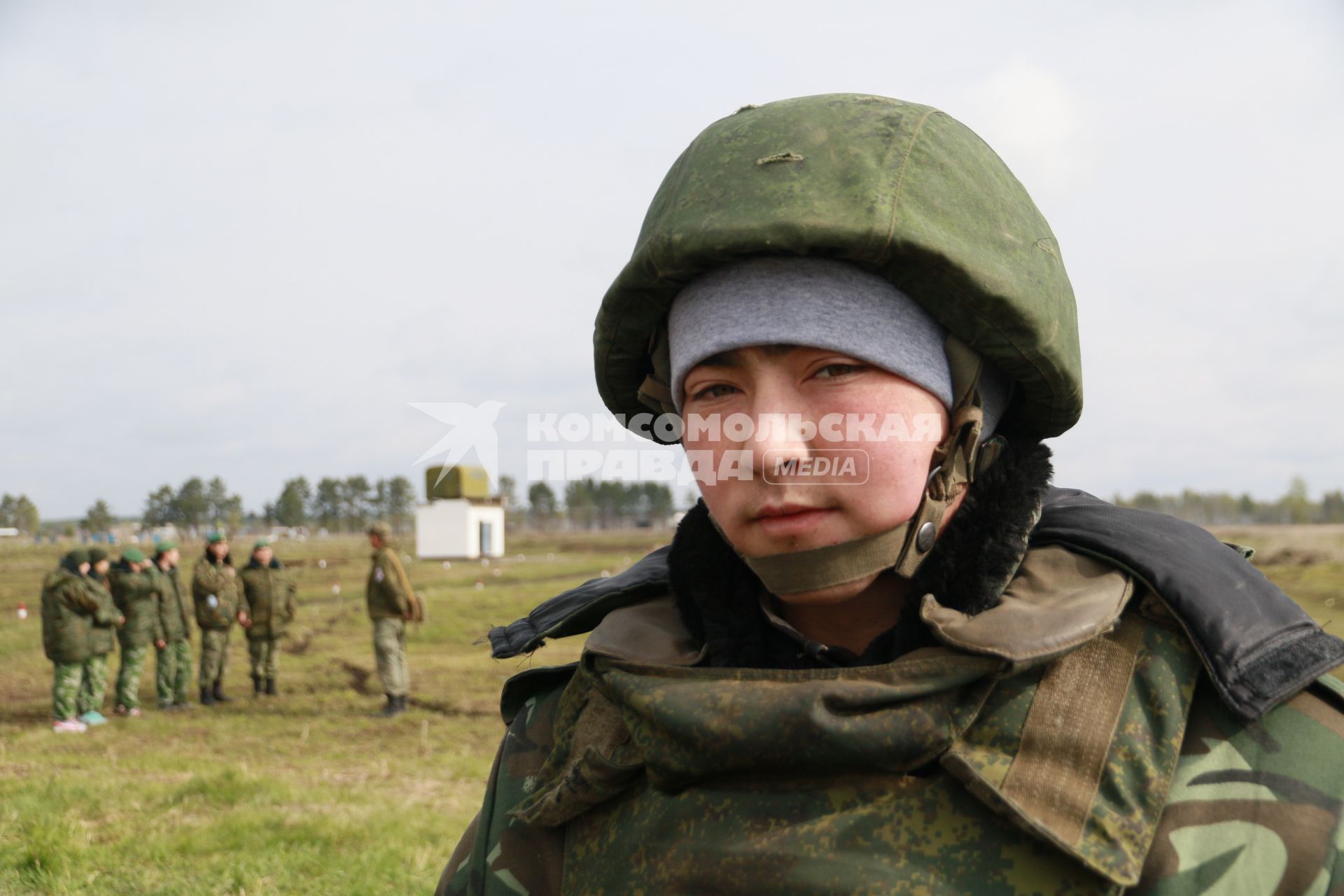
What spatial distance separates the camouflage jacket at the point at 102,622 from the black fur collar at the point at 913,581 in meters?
12.5

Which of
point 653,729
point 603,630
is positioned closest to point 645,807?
point 653,729

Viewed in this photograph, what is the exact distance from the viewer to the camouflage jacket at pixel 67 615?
483 inches

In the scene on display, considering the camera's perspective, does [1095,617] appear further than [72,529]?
No

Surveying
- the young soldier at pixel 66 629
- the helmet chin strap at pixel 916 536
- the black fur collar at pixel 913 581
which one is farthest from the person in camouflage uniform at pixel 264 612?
the helmet chin strap at pixel 916 536

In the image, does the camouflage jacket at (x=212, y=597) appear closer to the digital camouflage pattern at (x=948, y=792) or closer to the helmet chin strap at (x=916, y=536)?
the digital camouflage pattern at (x=948, y=792)

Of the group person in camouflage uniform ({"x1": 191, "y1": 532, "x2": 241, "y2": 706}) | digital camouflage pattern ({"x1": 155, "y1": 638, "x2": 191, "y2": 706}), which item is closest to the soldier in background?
digital camouflage pattern ({"x1": 155, "y1": 638, "x2": 191, "y2": 706})

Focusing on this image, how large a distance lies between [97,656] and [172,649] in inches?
56.2

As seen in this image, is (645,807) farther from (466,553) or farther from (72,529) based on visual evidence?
(72,529)

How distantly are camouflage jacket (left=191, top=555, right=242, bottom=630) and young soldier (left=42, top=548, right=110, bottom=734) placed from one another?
162 centimetres

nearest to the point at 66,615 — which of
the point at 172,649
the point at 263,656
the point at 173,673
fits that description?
the point at 172,649

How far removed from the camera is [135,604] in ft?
44.7

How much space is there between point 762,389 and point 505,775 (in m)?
0.98

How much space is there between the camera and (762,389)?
71.4 inches

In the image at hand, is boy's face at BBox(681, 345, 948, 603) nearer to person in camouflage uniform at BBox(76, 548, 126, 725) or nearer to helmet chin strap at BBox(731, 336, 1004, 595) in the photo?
helmet chin strap at BBox(731, 336, 1004, 595)
